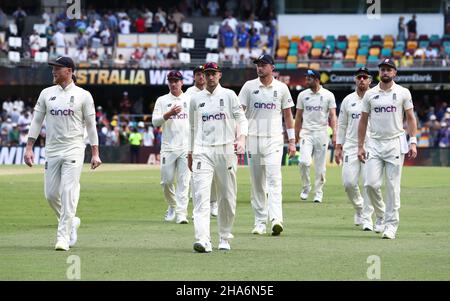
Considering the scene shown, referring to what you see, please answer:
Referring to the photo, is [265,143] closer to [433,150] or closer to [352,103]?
[352,103]

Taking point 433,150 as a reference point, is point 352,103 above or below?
above

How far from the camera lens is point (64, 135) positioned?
1570cm

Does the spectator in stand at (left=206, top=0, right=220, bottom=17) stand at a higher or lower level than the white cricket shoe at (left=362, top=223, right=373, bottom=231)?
higher

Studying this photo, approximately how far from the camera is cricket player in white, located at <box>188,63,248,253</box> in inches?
593

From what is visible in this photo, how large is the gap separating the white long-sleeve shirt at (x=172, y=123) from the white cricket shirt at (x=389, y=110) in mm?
4618

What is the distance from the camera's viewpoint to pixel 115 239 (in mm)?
16953

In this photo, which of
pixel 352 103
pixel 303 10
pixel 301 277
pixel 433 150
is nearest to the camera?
pixel 301 277

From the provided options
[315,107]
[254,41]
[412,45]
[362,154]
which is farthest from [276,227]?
[412,45]

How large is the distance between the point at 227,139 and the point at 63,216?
241 cm

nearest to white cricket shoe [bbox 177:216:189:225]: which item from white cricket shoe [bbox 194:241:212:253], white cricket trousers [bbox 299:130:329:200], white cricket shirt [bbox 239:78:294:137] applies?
white cricket shirt [bbox 239:78:294:137]

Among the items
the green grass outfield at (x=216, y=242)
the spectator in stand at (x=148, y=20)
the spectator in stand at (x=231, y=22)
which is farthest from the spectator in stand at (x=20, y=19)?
the green grass outfield at (x=216, y=242)

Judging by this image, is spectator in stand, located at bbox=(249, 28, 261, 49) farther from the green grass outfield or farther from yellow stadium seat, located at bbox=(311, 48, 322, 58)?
the green grass outfield

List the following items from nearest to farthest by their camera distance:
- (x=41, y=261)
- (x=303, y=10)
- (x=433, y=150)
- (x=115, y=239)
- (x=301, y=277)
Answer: (x=301, y=277) < (x=41, y=261) < (x=115, y=239) < (x=433, y=150) < (x=303, y=10)

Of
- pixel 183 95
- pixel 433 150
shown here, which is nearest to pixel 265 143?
pixel 183 95
